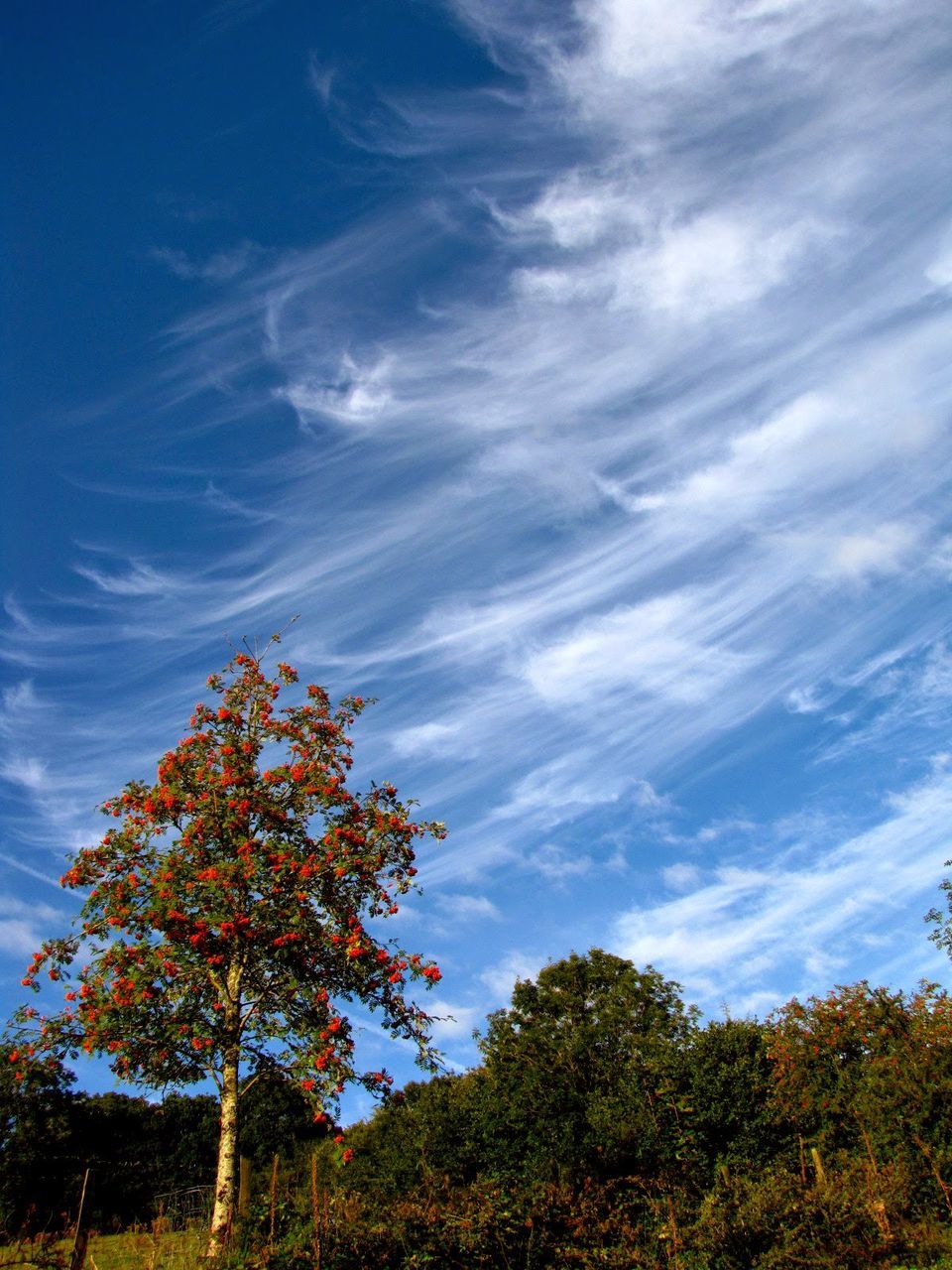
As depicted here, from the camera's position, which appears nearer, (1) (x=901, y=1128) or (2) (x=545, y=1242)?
(2) (x=545, y=1242)

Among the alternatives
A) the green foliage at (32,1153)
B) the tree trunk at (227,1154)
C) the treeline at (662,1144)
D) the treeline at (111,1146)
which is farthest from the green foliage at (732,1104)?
the green foliage at (32,1153)

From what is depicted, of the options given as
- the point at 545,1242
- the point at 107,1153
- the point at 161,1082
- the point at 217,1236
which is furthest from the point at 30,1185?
the point at 545,1242

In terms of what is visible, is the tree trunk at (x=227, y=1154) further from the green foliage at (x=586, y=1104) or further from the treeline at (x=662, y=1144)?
the green foliage at (x=586, y=1104)

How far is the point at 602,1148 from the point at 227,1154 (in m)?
14.8

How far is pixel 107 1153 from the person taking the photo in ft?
140

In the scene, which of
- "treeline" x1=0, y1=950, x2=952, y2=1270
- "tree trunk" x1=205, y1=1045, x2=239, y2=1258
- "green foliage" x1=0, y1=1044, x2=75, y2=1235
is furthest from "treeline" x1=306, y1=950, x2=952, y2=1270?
"green foliage" x1=0, y1=1044, x2=75, y2=1235

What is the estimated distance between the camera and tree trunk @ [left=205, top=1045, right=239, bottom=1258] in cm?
1196

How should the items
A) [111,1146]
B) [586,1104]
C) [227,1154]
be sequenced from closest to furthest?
[227,1154]
[586,1104]
[111,1146]

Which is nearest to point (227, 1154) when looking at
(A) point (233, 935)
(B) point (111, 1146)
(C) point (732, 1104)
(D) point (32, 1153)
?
(A) point (233, 935)

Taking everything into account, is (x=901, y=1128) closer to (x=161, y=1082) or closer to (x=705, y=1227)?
(x=705, y=1227)

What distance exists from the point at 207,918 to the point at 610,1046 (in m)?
34.9

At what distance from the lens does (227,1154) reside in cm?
1272

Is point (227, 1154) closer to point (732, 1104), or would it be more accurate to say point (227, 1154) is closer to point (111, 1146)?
point (732, 1104)

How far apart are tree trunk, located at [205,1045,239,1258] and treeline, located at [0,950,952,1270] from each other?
0.60 metres
